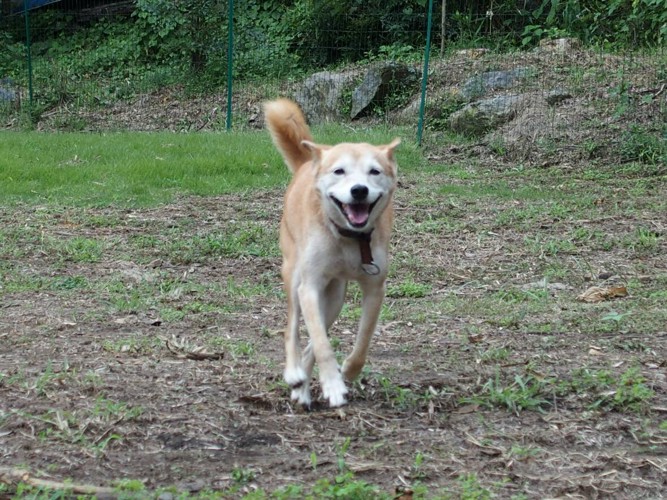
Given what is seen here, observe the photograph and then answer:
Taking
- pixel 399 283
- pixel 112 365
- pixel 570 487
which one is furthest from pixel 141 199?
pixel 570 487

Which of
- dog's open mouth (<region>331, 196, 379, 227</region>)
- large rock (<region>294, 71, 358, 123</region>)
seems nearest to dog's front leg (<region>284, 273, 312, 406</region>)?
dog's open mouth (<region>331, 196, 379, 227</region>)

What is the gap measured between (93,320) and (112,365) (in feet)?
3.53

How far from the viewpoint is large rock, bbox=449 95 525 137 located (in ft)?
41.9

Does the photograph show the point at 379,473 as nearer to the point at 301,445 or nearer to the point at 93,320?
the point at 301,445

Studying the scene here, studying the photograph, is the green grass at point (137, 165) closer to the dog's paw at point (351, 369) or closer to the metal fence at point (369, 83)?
the metal fence at point (369, 83)

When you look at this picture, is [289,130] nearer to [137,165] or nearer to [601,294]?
[601,294]

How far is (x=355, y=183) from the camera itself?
416cm

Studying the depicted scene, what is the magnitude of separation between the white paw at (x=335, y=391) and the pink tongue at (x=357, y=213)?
682mm

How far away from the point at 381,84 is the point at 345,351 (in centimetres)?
1022

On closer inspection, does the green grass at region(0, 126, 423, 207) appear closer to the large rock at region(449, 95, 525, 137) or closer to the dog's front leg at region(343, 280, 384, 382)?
the large rock at region(449, 95, 525, 137)

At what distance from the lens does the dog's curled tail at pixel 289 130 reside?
5.12 m

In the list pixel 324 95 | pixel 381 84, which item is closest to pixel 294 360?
pixel 381 84

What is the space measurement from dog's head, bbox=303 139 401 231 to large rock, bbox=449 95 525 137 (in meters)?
8.57

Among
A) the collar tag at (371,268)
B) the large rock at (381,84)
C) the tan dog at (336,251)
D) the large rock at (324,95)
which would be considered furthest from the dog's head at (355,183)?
the large rock at (324,95)
